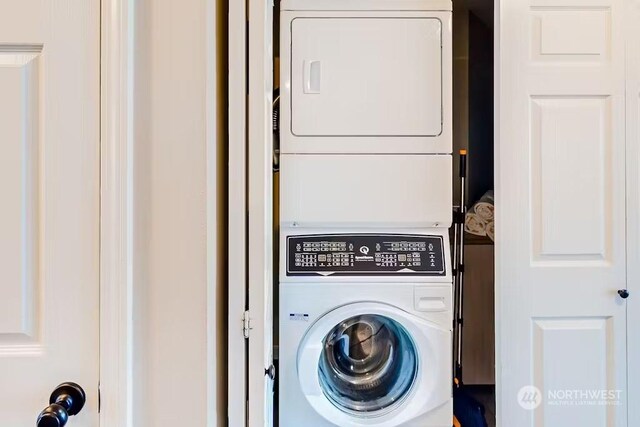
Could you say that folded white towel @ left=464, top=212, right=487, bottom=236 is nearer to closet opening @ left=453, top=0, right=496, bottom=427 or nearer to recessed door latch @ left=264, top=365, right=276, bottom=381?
closet opening @ left=453, top=0, right=496, bottom=427

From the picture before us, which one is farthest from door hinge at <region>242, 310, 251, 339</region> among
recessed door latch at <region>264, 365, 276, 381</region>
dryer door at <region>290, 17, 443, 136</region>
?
dryer door at <region>290, 17, 443, 136</region>

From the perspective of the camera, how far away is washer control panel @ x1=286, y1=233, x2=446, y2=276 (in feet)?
5.12

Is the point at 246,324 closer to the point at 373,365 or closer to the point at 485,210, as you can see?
the point at 373,365

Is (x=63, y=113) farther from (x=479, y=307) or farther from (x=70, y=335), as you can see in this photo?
(x=479, y=307)

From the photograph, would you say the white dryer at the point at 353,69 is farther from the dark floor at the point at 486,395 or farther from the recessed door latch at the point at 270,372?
the dark floor at the point at 486,395

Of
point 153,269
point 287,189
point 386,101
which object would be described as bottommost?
point 153,269

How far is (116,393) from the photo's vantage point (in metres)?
0.78

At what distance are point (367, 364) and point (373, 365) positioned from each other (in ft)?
0.09

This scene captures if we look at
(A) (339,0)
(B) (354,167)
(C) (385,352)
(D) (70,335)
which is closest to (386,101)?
(B) (354,167)

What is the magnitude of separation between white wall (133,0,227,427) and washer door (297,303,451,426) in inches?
28.5

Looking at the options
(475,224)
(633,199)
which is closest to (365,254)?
(475,224)

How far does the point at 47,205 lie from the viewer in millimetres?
790

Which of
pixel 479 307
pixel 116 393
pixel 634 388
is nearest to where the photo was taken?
pixel 116 393

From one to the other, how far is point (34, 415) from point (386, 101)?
1505mm
